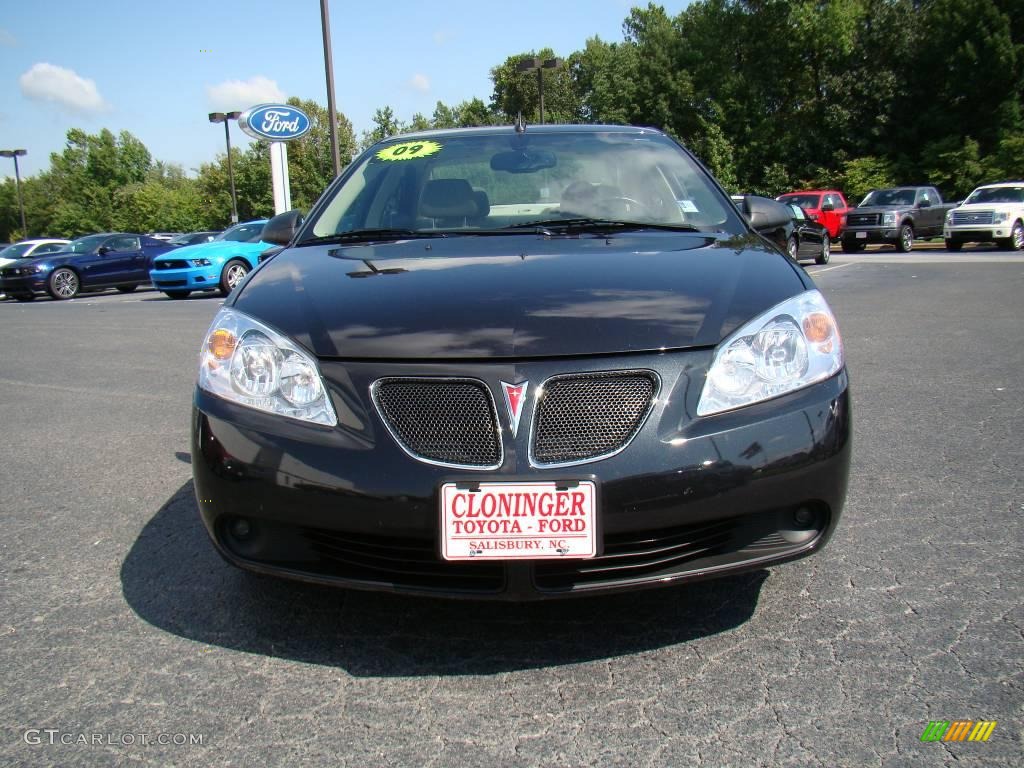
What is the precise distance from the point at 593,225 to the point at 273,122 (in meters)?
19.8

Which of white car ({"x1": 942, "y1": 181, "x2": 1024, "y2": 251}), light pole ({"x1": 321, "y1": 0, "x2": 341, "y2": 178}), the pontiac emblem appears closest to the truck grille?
white car ({"x1": 942, "y1": 181, "x2": 1024, "y2": 251})

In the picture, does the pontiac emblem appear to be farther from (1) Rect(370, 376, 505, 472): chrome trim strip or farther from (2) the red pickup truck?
(2) the red pickup truck

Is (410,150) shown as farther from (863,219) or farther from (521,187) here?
(863,219)

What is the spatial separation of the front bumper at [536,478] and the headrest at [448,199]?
4.46ft

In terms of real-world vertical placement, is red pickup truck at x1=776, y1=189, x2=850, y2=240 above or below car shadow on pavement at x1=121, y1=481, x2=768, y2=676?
above

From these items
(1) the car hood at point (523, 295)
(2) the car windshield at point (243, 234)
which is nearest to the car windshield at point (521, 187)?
(1) the car hood at point (523, 295)

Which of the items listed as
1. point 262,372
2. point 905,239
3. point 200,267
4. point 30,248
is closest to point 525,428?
point 262,372

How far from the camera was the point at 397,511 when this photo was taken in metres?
2.15

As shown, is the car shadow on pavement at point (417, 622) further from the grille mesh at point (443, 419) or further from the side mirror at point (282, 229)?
the side mirror at point (282, 229)

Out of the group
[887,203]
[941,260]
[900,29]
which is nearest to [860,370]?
[941,260]

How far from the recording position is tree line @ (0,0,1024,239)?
36.8m

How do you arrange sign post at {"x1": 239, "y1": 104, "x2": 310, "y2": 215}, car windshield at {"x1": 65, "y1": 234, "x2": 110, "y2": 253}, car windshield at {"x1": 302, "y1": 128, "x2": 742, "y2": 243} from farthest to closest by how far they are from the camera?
1. car windshield at {"x1": 65, "y1": 234, "x2": 110, "y2": 253}
2. sign post at {"x1": 239, "y1": 104, "x2": 310, "y2": 215}
3. car windshield at {"x1": 302, "y1": 128, "x2": 742, "y2": 243}

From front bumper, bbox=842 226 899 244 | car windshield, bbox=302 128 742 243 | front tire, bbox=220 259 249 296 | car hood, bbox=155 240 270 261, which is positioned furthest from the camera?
front bumper, bbox=842 226 899 244

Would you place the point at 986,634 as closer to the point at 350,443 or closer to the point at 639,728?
the point at 639,728
